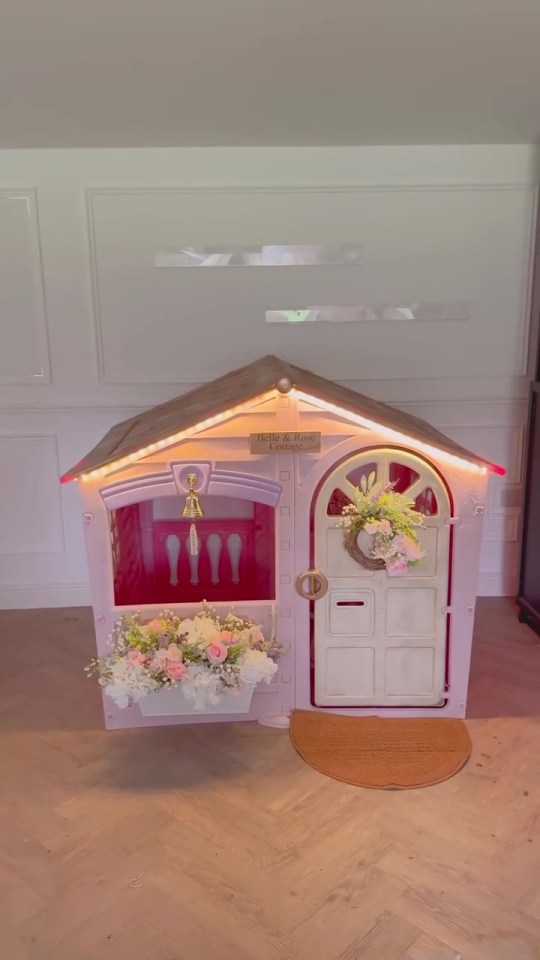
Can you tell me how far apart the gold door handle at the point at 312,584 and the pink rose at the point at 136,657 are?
632mm

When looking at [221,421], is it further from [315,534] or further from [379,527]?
[379,527]

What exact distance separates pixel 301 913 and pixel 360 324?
2.71 m

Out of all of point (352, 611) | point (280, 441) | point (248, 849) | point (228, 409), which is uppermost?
point (228, 409)

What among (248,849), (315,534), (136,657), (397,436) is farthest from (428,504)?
(248,849)

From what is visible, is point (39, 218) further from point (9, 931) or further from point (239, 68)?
point (9, 931)

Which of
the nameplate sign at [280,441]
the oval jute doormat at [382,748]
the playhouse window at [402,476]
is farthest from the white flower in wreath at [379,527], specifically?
the oval jute doormat at [382,748]

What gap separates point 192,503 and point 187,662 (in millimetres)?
565

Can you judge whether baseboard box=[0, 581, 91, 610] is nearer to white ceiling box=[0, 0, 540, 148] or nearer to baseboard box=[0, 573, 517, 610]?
baseboard box=[0, 573, 517, 610]

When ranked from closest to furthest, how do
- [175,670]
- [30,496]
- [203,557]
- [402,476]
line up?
[175,670] < [402,476] < [203,557] < [30,496]

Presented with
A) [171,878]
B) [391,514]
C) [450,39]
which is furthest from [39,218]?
[171,878]

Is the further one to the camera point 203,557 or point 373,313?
point 373,313

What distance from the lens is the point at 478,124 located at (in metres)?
3.22

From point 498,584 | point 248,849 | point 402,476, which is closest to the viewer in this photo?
point 248,849

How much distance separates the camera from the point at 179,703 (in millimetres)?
2639
